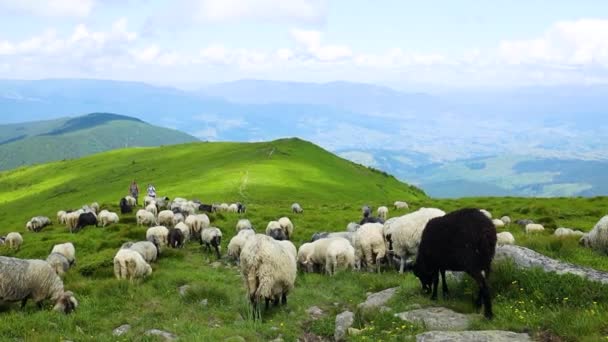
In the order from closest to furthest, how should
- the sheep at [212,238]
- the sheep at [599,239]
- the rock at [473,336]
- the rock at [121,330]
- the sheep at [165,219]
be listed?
the rock at [473,336] < the rock at [121,330] < the sheep at [599,239] < the sheep at [212,238] < the sheep at [165,219]

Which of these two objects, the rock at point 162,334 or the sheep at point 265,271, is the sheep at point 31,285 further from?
the sheep at point 265,271

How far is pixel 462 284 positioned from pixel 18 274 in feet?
42.9

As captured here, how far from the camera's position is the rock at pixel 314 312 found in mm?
14352

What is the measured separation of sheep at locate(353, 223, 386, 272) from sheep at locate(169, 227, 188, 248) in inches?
493

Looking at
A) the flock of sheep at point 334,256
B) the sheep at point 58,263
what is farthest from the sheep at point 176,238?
the sheep at point 58,263

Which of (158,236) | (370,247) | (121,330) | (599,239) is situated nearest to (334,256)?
(370,247)

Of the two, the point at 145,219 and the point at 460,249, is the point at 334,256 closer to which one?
the point at 460,249

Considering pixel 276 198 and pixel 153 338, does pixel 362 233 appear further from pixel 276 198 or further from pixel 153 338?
pixel 276 198

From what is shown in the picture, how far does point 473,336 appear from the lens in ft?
30.9

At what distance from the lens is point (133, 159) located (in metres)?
117

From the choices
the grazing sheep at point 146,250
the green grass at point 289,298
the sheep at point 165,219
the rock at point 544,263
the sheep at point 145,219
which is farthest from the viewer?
the sheep at point 145,219

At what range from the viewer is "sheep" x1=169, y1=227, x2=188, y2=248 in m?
28.7

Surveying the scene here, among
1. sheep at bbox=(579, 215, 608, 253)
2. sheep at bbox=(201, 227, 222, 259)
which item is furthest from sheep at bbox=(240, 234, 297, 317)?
sheep at bbox=(201, 227, 222, 259)

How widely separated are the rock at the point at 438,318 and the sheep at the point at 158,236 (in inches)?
760
